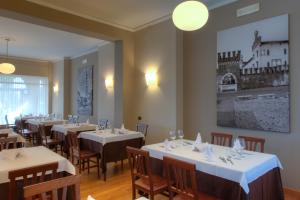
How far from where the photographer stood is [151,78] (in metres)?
5.36

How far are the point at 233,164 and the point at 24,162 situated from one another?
227cm

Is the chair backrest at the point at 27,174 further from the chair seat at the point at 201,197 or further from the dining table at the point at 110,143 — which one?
the dining table at the point at 110,143

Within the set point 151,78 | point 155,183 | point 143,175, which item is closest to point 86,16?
point 151,78

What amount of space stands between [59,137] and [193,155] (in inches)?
172

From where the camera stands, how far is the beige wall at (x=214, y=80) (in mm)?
3361

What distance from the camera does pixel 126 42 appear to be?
18.8 feet

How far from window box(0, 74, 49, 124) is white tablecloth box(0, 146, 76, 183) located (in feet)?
25.3

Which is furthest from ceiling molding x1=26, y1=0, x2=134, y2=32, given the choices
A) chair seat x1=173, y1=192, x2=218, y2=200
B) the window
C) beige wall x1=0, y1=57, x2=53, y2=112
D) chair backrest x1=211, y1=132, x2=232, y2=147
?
the window

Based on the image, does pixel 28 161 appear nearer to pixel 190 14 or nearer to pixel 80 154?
pixel 80 154

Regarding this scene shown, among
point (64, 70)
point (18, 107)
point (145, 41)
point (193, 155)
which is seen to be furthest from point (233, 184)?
point (18, 107)

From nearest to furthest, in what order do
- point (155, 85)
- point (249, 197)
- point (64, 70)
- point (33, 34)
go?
point (249, 197) < point (155, 85) < point (33, 34) < point (64, 70)

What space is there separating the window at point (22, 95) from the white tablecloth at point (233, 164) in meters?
8.71

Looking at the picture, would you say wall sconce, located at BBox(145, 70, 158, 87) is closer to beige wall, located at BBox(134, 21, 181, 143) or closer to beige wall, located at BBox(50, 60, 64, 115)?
beige wall, located at BBox(134, 21, 181, 143)

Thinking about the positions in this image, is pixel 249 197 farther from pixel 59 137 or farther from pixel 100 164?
pixel 59 137
